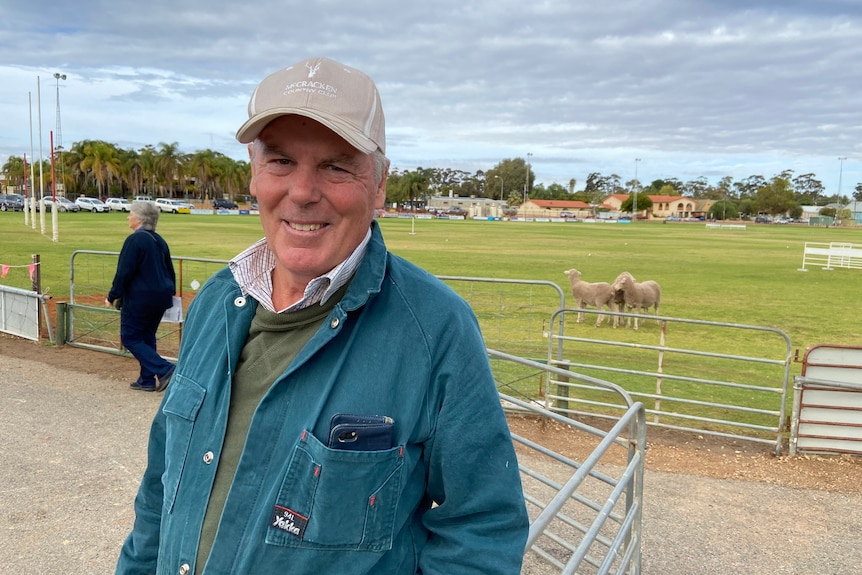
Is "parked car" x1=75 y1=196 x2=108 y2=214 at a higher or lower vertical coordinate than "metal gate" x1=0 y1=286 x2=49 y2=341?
higher

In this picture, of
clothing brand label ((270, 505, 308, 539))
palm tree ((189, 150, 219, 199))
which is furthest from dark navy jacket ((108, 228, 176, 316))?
palm tree ((189, 150, 219, 199))

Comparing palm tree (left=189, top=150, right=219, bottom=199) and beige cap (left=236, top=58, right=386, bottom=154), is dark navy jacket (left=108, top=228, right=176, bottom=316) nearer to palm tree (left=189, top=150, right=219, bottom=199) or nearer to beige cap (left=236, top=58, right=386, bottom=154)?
beige cap (left=236, top=58, right=386, bottom=154)

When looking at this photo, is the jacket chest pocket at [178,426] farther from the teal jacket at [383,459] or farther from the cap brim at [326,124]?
the cap brim at [326,124]

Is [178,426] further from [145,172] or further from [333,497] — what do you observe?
[145,172]

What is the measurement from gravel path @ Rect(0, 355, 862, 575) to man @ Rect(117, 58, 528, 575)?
290 centimetres

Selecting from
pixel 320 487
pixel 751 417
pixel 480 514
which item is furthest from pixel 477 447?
pixel 751 417

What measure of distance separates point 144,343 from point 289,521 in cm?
658

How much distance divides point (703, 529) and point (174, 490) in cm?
410

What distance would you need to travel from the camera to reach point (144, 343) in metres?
7.32

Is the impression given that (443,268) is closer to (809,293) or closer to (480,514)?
(809,293)

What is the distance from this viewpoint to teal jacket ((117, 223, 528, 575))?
4.64ft

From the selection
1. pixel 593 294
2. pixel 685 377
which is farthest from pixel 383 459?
pixel 593 294

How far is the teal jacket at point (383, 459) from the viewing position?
1.41 meters

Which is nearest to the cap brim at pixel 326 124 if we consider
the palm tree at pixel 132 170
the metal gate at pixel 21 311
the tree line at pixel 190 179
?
the metal gate at pixel 21 311
